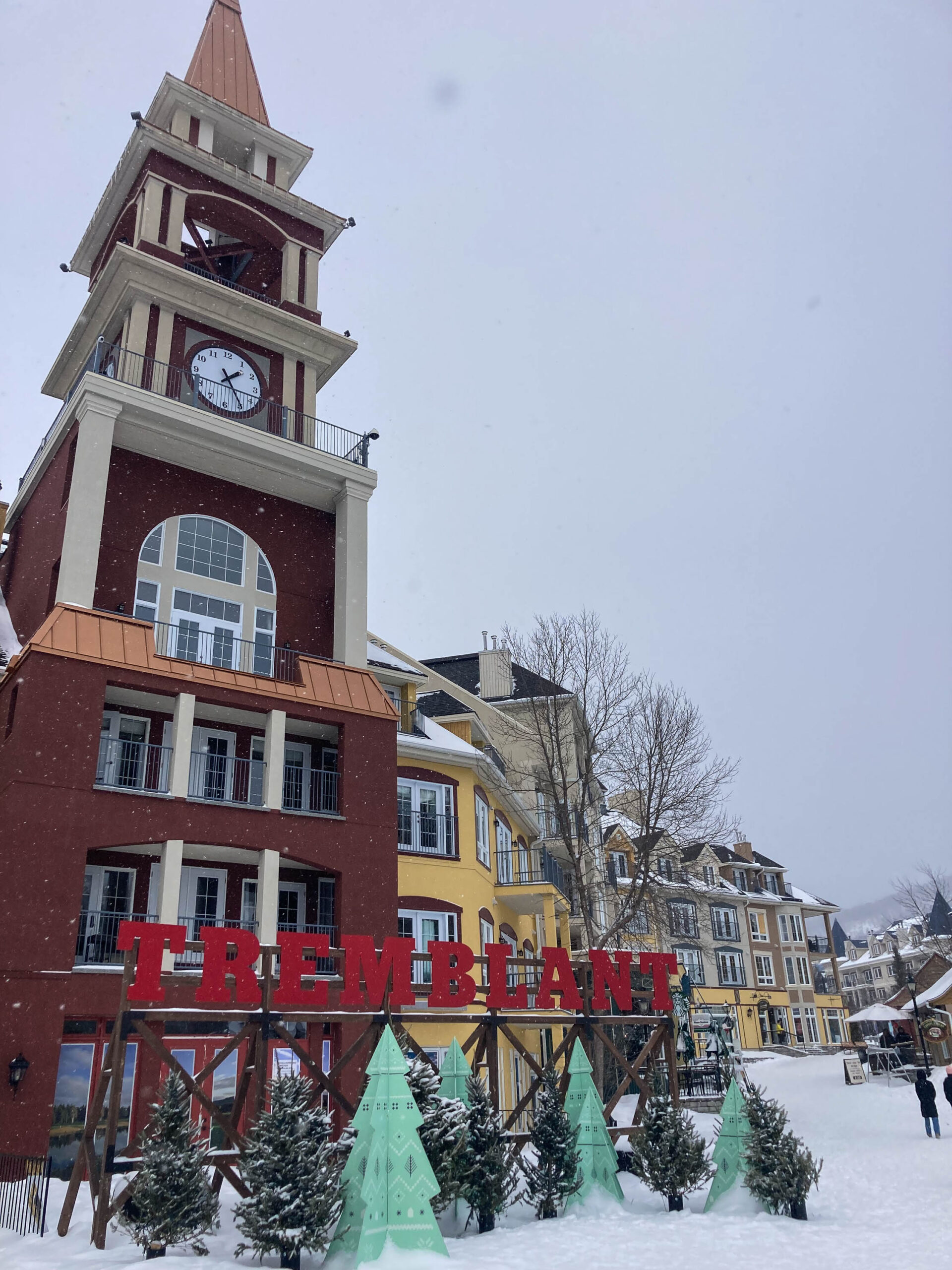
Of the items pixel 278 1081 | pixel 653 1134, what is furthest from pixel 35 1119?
pixel 653 1134

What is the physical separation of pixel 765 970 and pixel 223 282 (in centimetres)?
5115

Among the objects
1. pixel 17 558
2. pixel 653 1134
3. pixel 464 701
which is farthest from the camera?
pixel 464 701

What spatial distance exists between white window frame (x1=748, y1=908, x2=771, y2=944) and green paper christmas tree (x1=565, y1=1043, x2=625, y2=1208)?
48234 mm

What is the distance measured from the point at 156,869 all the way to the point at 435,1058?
8.84 meters

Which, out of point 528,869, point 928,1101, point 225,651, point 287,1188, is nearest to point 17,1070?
point 287,1188

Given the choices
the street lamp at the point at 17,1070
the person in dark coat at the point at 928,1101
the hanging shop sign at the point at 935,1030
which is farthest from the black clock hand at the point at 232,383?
the hanging shop sign at the point at 935,1030

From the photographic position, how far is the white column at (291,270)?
28297 mm

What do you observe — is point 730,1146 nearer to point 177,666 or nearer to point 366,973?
point 366,973

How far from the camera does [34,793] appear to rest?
18.6m

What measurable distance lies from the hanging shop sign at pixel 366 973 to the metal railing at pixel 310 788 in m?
4.97

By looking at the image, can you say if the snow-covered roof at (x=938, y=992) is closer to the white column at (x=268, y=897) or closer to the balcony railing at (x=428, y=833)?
the balcony railing at (x=428, y=833)

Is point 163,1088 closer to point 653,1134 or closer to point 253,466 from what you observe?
point 653,1134

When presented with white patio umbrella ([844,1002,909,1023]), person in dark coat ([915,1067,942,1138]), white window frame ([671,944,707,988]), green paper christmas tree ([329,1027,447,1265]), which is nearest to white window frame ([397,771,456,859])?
Result: person in dark coat ([915,1067,942,1138])

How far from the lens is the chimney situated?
42094 mm
